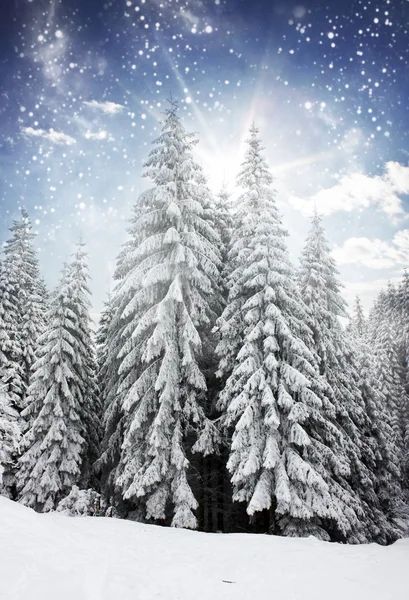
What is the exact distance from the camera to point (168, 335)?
14.6m

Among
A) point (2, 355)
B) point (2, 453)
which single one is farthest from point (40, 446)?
point (2, 355)

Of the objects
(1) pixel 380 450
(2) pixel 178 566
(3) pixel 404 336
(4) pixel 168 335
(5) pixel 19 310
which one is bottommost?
(2) pixel 178 566

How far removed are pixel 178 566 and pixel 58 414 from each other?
47.0 ft

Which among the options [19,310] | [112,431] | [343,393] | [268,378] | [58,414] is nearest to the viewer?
[268,378]

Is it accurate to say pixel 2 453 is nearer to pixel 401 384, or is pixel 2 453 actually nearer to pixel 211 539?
pixel 211 539

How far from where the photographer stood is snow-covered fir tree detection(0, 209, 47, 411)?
Answer: 21.6 metres

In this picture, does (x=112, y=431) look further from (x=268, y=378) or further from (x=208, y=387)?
(x=268, y=378)

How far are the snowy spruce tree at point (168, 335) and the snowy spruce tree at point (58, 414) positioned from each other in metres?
5.14

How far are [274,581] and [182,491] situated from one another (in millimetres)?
7281

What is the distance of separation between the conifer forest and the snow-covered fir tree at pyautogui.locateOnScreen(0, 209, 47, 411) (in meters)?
0.20

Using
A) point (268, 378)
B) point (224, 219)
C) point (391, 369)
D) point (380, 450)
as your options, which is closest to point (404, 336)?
point (391, 369)

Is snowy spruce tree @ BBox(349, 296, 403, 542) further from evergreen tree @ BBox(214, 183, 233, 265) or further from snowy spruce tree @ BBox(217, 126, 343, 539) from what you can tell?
evergreen tree @ BBox(214, 183, 233, 265)

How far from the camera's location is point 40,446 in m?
19.0

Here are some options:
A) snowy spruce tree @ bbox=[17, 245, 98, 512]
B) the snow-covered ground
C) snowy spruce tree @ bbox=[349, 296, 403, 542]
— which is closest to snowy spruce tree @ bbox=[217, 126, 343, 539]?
→ the snow-covered ground
